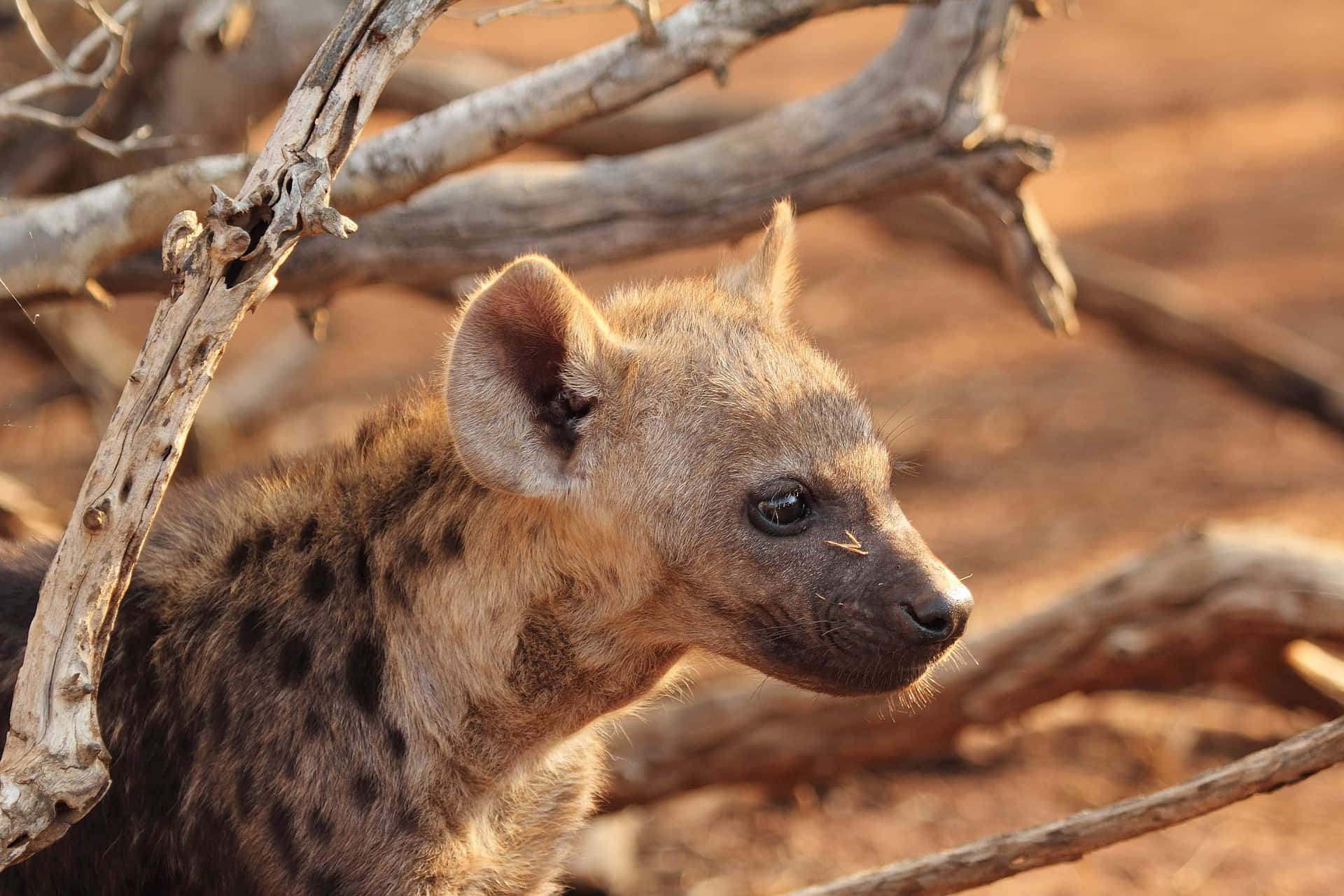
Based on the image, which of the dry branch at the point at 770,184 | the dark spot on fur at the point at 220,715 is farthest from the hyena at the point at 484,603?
the dry branch at the point at 770,184

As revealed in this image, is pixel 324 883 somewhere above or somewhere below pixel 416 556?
below

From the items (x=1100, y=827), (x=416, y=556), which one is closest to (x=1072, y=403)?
(x=1100, y=827)

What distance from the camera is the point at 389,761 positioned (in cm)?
234

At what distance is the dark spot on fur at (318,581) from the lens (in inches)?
95.0

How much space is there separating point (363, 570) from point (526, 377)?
47 cm

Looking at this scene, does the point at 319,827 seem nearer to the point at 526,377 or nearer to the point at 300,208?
the point at 526,377

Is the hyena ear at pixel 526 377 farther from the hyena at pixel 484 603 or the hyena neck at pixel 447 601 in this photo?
the hyena neck at pixel 447 601

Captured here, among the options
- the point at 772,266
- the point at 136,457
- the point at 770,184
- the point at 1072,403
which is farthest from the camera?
the point at 1072,403

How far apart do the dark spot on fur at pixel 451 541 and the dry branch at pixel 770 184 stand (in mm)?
975

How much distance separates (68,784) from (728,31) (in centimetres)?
174

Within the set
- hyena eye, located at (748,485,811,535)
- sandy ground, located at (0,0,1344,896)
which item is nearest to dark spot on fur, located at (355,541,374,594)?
hyena eye, located at (748,485,811,535)

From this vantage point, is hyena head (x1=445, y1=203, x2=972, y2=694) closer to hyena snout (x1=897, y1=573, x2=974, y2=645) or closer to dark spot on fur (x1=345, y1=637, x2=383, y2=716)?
hyena snout (x1=897, y1=573, x2=974, y2=645)

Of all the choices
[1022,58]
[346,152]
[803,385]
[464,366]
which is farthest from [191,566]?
[1022,58]

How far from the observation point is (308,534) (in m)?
2.47
